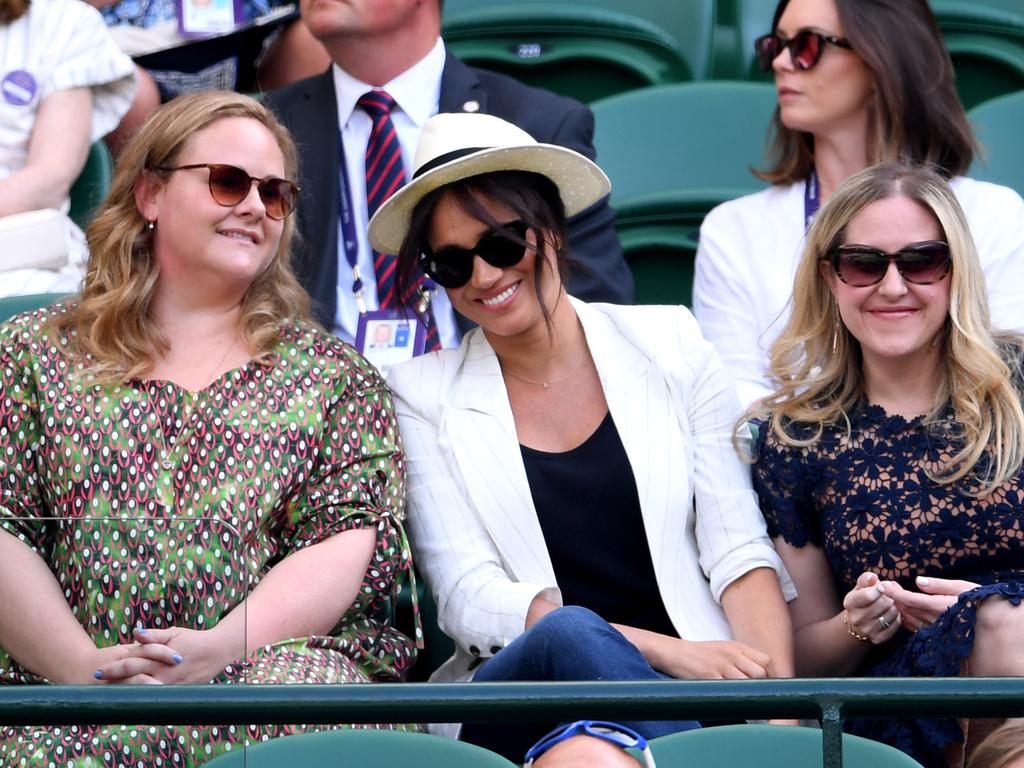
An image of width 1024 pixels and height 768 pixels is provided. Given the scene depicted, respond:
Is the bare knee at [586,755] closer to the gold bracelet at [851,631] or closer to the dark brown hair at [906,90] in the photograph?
the gold bracelet at [851,631]

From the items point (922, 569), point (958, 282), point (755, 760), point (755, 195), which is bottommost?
point (755, 760)

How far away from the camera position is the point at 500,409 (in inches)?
115

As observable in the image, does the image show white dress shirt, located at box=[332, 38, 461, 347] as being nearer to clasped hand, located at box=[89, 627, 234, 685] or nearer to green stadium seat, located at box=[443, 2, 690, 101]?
green stadium seat, located at box=[443, 2, 690, 101]

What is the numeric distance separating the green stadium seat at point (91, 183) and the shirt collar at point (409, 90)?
557mm

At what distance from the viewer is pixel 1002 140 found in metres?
4.21

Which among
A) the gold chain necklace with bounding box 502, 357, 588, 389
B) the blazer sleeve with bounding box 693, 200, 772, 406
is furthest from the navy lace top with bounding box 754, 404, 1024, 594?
the blazer sleeve with bounding box 693, 200, 772, 406

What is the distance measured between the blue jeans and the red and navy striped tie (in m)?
1.25

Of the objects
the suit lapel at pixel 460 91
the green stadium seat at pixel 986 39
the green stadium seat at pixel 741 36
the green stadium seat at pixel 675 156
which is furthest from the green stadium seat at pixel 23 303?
the green stadium seat at pixel 986 39

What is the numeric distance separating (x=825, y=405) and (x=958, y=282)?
0.29 m

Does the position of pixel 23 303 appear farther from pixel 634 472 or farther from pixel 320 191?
pixel 634 472

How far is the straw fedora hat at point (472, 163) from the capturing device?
2887 millimetres

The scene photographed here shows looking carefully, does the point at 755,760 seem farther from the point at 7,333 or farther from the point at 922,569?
the point at 7,333

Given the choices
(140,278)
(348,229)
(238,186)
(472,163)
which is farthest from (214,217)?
(348,229)

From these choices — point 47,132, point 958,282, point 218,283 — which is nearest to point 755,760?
point 958,282
